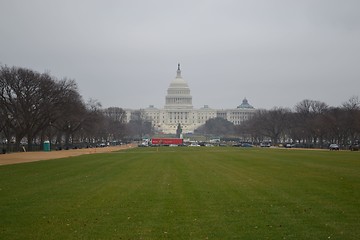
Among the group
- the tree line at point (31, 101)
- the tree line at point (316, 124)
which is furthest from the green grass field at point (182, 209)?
the tree line at point (316, 124)

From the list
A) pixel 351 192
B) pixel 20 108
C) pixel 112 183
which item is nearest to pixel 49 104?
pixel 20 108

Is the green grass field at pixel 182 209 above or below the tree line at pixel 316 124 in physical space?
below

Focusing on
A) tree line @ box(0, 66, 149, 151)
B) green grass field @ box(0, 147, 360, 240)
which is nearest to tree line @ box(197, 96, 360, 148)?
tree line @ box(0, 66, 149, 151)

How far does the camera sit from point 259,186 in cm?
2262

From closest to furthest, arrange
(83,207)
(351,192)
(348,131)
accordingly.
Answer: (83,207) < (351,192) < (348,131)

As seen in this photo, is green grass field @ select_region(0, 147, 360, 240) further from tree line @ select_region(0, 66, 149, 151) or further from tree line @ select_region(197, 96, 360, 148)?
tree line @ select_region(197, 96, 360, 148)

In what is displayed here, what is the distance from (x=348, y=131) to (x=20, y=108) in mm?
61558

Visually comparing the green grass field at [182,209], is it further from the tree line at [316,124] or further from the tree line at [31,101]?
the tree line at [316,124]

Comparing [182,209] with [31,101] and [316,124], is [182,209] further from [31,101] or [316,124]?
[316,124]

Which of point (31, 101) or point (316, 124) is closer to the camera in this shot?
point (31, 101)

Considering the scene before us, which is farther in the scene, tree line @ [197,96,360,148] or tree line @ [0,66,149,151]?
tree line @ [197,96,360,148]

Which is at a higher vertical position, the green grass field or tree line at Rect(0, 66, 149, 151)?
tree line at Rect(0, 66, 149, 151)

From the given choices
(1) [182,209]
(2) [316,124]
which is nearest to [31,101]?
(2) [316,124]

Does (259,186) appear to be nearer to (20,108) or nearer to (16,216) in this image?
(16,216)
